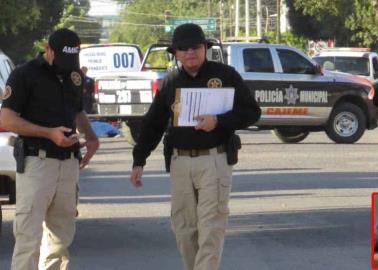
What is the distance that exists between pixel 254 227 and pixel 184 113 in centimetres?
451

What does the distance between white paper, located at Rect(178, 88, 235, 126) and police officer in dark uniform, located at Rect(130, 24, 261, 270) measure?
4 centimetres

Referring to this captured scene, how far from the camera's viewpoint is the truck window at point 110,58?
30969 mm

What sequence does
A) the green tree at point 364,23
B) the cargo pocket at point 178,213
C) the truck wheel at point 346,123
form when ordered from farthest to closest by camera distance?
the green tree at point 364,23 → the truck wheel at point 346,123 → the cargo pocket at point 178,213

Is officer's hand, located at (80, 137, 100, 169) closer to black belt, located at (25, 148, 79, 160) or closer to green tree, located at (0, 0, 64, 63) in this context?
black belt, located at (25, 148, 79, 160)

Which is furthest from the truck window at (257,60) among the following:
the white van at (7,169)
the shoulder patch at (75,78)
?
the shoulder patch at (75,78)

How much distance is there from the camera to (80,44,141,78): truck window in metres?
31.0

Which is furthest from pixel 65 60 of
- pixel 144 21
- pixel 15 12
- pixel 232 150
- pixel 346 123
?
pixel 144 21

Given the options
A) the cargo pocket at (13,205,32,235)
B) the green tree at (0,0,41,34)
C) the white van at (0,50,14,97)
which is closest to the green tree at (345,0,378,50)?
the green tree at (0,0,41,34)

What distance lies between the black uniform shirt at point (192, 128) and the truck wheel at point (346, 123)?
1552 centimetres

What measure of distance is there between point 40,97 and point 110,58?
2503cm

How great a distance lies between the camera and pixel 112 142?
24688mm

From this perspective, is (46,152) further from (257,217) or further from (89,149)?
(257,217)

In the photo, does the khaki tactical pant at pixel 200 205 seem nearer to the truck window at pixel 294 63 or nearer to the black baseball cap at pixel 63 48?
the black baseball cap at pixel 63 48

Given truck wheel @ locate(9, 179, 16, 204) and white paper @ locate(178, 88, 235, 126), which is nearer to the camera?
white paper @ locate(178, 88, 235, 126)
